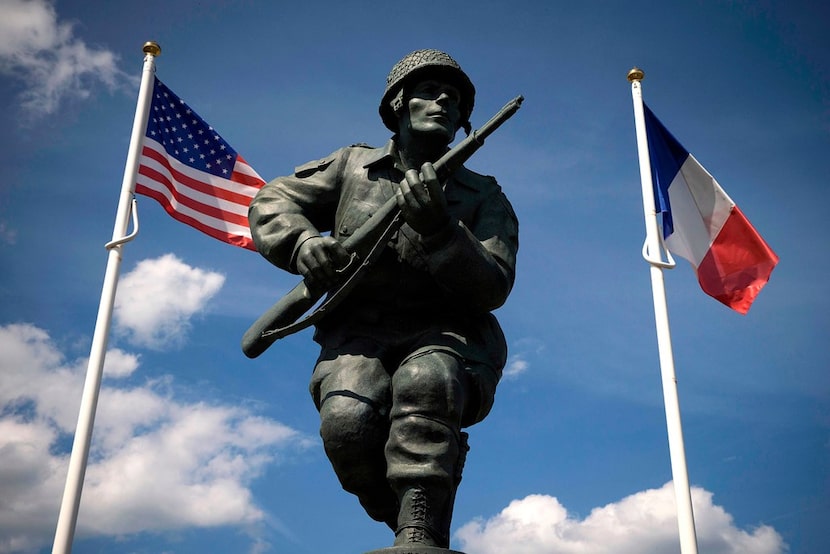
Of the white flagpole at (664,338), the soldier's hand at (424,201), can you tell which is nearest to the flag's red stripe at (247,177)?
the white flagpole at (664,338)

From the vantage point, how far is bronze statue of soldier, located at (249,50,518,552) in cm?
392

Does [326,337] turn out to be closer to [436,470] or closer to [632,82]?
[436,470]

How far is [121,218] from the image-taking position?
34.1 ft

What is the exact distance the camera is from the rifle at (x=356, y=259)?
4.26 m

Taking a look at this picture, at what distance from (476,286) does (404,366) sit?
537 mm

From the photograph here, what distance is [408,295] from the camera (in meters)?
4.45

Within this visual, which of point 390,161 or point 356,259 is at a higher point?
point 390,161

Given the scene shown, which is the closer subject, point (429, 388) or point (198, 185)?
point (429, 388)

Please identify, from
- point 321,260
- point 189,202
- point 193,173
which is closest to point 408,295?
point 321,260

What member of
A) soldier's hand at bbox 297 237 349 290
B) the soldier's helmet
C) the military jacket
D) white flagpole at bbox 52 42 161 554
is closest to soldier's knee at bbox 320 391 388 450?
the military jacket

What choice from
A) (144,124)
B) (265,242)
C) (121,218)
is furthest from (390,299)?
(144,124)

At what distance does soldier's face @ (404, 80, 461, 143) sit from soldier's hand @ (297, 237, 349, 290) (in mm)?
858

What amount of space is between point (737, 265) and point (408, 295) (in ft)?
27.2

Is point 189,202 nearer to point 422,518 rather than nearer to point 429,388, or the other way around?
point 429,388
